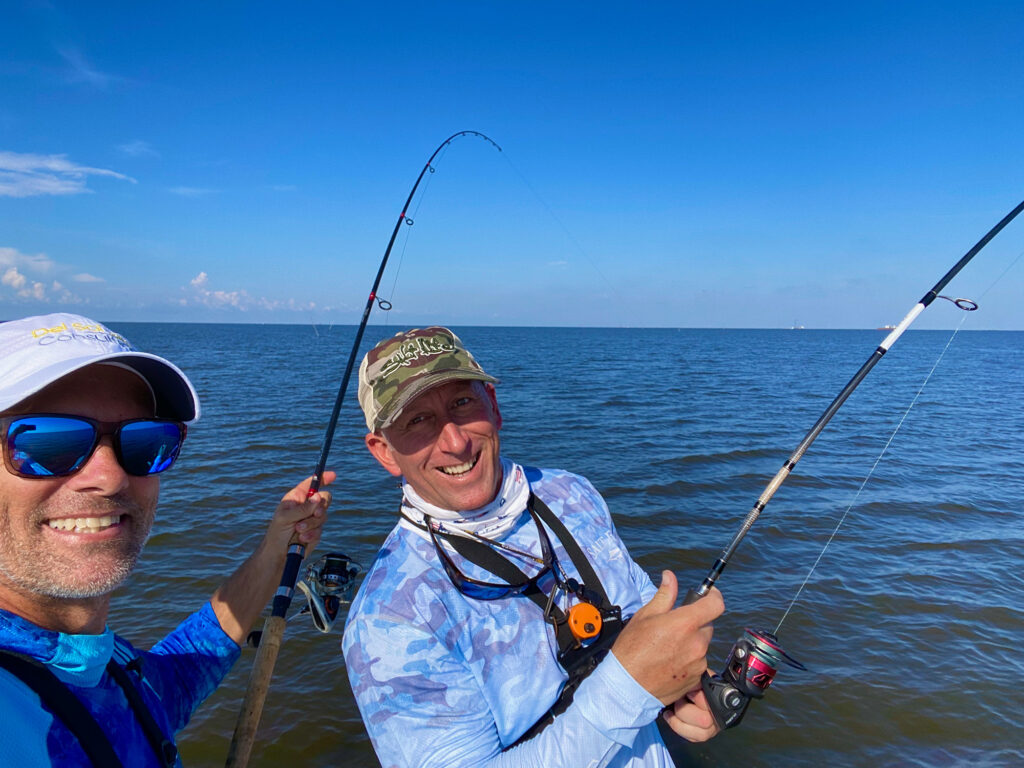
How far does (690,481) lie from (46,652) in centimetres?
1256

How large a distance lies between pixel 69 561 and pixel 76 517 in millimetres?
133

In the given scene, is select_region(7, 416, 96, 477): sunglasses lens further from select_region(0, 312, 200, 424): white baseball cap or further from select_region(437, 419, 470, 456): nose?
select_region(437, 419, 470, 456): nose

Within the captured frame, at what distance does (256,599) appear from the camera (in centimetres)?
299

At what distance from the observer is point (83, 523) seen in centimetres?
179

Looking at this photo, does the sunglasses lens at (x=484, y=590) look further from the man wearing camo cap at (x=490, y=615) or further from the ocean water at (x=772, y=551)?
the ocean water at (x=772, y=551)

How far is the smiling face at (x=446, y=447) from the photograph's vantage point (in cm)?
247

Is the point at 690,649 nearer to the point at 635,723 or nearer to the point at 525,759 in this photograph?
the point at 635,723

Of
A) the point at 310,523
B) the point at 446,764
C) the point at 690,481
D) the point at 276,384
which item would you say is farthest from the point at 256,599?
the point at 276,384

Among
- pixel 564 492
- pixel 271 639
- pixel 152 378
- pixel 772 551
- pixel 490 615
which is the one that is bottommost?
pixel 772 551

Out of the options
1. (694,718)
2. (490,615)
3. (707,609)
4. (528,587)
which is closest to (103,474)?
(490,615)

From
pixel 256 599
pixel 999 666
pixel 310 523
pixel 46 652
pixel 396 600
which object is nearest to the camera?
pixel 46 652

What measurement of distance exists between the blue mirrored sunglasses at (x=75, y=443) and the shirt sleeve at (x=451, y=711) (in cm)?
97

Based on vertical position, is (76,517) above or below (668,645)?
above

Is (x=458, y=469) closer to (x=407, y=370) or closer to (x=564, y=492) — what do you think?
(x=407, y=370)
